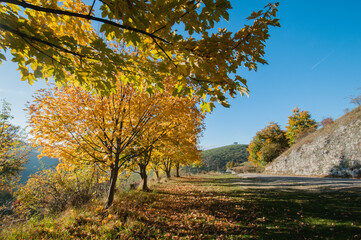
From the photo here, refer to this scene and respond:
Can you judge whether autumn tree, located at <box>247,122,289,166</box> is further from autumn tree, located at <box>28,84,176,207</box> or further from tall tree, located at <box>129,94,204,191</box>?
autumn tree, located at <box>28,84,176,207</box>

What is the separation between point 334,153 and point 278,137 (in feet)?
73.1

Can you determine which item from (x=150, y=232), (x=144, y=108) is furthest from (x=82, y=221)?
(x=144, y=108)

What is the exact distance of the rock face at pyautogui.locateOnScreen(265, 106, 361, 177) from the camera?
13.6 meters

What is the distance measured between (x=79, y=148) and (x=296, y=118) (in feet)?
144

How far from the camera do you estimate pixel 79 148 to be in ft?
18.5

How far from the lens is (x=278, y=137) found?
36.4m

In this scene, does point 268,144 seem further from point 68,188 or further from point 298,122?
point 68,188

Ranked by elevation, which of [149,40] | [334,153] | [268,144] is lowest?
[334,153]

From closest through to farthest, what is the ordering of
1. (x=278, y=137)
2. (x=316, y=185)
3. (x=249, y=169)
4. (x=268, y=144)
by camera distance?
(x=316, y=185), (x=268, y=144), (x=278, y=137), (x=249, y=169)

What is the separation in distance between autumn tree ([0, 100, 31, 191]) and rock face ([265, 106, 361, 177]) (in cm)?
2580

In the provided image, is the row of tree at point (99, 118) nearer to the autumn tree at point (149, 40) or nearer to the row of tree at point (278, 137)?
A: the autumn tree at point (149, 40)

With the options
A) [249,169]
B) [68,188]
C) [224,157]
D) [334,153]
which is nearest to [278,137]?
[249,169]

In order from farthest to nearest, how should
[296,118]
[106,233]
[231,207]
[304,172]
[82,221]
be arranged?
1. [296,118]
2. [304,172]
3. [231,207]
4. [82,221]
5. [106,233]

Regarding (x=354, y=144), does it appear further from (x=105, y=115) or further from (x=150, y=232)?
(x=105, y=115)
